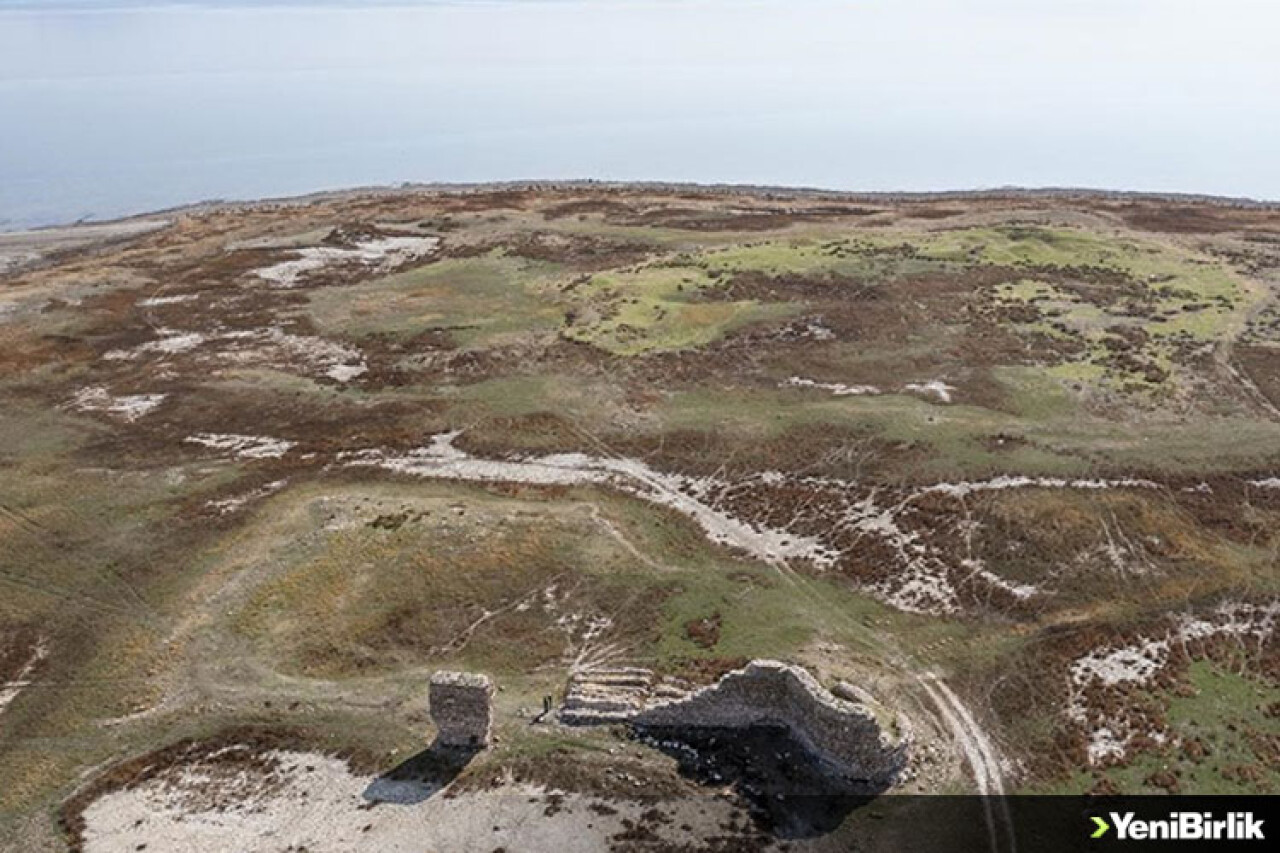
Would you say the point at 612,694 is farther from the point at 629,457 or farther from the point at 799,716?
the point at 629,457

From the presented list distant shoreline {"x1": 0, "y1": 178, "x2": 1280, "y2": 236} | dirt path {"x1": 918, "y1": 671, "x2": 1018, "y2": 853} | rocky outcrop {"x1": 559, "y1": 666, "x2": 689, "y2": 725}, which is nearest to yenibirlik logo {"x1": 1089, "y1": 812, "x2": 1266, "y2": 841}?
dirt path {"x1": 918, "y1": 671, "x2": 1018, "y2": 853}

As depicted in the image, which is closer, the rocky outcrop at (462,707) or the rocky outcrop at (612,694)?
the rocky outcrop at (462,707)

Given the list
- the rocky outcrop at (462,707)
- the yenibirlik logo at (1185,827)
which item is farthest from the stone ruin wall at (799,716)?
the yenibirlik logo at (1185,827)

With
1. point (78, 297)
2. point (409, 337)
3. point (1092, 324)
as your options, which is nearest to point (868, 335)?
point (1092, 324)

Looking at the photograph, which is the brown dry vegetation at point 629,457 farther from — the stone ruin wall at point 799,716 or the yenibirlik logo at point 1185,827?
the stone ruin wall at point 799,716

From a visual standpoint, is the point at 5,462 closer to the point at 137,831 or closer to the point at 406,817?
the point at 137,831

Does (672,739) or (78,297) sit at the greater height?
(78,297)

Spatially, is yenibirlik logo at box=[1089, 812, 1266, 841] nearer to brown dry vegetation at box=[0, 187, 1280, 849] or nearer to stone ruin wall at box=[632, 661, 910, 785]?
brown dry vegetation at box=[0, 187, 1280, 849]

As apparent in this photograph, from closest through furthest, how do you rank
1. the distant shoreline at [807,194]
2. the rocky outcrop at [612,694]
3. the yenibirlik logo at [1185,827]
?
the yenibirlik logo at [1185,827], the rocky outcrop at [612,694], the distant shoreline at [807,194]
